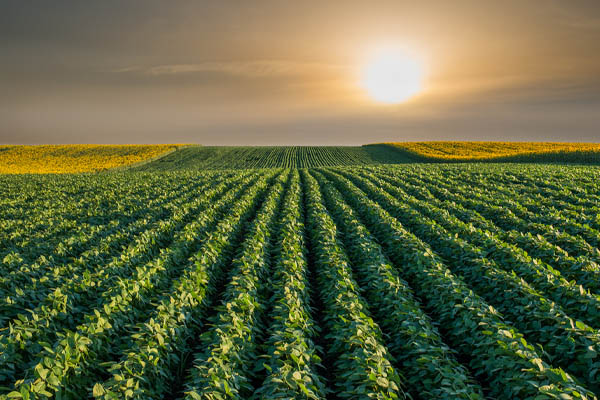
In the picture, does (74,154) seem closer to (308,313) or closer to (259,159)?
(259,159)

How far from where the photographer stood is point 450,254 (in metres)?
10.2

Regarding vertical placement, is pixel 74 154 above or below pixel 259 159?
above

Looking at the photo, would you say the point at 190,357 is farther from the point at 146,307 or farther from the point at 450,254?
the point at 450,254

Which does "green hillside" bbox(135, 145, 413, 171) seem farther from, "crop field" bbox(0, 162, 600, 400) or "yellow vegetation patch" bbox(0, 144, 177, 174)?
"crop field" bbox(0, 162, 600, 400)

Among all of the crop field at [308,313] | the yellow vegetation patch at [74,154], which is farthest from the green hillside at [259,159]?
the crop field at [308,313]

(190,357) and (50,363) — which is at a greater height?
(50,363)

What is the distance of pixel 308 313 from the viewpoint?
23.3 ft

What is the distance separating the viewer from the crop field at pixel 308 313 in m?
4.77

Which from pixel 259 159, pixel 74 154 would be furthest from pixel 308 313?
pixel 74 154

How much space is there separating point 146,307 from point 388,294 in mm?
5784

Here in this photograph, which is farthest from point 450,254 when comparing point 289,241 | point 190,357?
point 190,357

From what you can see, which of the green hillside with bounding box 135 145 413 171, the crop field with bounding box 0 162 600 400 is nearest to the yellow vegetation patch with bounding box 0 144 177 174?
the green hillside with bounding box 135 145 413 171

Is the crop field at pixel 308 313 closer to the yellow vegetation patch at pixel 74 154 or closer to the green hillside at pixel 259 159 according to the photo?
the green hillside at pixel 259 159

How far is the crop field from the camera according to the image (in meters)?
4.77
